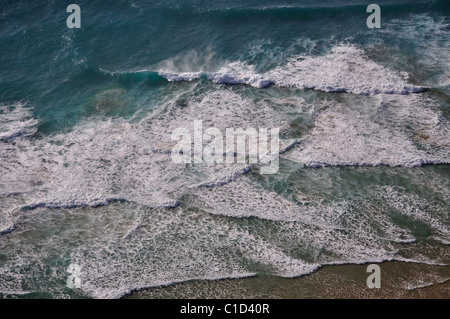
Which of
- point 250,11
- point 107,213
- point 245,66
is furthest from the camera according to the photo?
point 250,11

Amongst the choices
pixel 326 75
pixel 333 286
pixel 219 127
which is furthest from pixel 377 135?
pixel 333 286

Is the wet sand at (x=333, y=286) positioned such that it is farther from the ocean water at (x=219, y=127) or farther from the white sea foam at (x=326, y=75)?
the white sea foam at (x=326, y=75)

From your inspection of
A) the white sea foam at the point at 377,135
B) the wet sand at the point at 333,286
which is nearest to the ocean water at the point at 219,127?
the white sea foam at the point at 377,135

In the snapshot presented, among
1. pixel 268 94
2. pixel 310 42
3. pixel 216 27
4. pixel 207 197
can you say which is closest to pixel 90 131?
pixel 207 197

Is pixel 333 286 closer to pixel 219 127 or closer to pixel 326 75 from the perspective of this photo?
pixel 219 127

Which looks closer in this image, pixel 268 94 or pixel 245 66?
pixel 268 94

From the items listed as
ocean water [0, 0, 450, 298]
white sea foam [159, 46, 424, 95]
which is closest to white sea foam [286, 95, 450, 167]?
ocean water [0, 0, 450, 298]

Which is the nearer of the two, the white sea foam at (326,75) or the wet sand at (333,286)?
the wet sand at (333,286)
